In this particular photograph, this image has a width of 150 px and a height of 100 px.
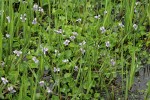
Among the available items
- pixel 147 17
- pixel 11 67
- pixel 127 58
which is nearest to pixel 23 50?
pixel 11 67

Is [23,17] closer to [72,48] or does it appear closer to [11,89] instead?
[72,48]

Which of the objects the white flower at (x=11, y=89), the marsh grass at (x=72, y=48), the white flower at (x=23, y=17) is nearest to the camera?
the white flower at (x=11, y=89)

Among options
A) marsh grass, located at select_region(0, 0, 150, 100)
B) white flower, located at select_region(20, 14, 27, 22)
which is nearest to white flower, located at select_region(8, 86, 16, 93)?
marsh grass, located at select_region(0, 0, 150, 100)

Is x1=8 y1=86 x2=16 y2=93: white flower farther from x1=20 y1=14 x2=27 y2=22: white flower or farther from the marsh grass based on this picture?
x1=20 y1=14 x2=27 y2=22: white flower

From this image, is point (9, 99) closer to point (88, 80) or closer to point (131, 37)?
point (88, 80)

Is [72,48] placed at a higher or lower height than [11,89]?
higher

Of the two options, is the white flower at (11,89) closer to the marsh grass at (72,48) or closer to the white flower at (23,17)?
the marsh grass at (72,48)

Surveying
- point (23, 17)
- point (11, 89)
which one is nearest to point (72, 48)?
point (23, 17)

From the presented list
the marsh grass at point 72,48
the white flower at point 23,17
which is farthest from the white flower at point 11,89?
the white flower at point 23,17

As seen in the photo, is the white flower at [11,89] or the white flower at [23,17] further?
the white flower at [23,17]
